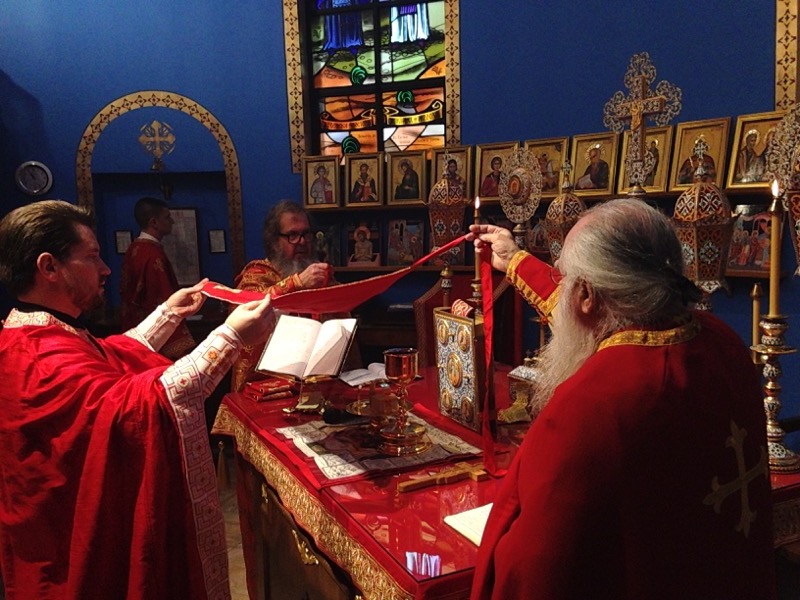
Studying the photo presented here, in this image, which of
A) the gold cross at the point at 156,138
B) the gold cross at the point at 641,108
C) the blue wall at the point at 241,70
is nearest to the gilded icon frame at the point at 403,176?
the blue wall at the point at 241,70

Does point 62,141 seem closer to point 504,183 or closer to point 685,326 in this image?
point 504,183

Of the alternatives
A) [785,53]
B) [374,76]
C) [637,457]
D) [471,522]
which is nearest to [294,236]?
[374,76]

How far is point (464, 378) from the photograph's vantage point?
86.0 inches

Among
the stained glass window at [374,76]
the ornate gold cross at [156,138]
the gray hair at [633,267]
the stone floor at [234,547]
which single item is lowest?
the stone floor at [234,547]

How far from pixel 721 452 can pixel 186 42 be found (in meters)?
5.75

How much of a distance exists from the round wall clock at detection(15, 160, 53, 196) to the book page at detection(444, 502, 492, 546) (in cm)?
570

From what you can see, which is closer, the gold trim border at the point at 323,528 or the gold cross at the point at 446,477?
the gold trim border at the point at 323,528

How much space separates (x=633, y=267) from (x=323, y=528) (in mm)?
1072

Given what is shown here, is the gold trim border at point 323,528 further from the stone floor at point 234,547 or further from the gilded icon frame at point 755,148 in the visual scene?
the gilded icon frame at point 755,148

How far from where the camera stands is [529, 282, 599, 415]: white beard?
138 centimetres

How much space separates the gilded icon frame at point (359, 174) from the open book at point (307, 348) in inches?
115

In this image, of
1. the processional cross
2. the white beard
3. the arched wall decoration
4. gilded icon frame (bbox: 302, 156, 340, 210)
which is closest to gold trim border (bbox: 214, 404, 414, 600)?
the white beard

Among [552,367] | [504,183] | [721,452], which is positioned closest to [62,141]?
[504,183]

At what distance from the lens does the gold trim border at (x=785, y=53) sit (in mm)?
3631
